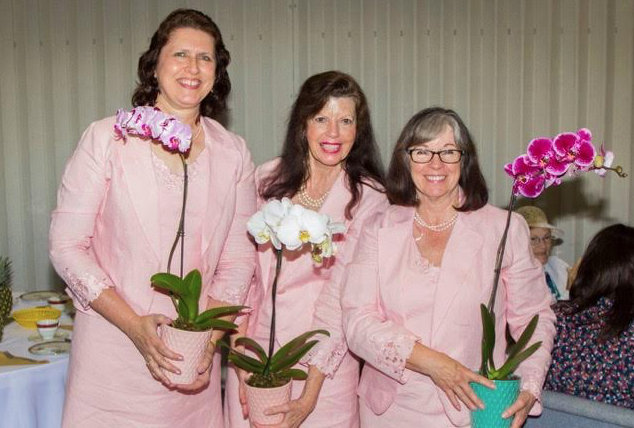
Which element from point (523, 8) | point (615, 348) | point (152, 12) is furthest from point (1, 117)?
point (615, 348)

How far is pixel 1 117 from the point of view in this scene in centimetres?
578

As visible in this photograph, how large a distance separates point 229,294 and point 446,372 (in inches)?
25.4

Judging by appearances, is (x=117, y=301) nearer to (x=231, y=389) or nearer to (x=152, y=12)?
(x=231, y=389)

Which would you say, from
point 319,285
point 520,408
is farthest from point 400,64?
point 520,408

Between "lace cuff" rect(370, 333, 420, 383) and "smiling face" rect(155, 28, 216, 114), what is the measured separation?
843mm

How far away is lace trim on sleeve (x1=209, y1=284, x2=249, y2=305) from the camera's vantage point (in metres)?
2.22

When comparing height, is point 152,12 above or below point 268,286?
above

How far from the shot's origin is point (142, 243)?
2088 mm

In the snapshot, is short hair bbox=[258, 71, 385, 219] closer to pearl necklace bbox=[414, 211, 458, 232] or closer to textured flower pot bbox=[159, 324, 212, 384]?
pearl necklace bbox=[414, 211, 458, 232]

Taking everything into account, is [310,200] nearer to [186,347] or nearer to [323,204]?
[323,204]

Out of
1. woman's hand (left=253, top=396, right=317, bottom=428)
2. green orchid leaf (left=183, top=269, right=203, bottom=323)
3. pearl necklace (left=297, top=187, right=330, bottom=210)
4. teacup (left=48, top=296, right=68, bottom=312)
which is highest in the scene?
pearl necklace (left=297, top=187, right=330, bottom=210)

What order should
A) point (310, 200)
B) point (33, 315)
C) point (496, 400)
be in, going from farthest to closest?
point (33, 315)
point (310, 200)
point (496, 400)

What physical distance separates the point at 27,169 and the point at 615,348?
4.55 meters

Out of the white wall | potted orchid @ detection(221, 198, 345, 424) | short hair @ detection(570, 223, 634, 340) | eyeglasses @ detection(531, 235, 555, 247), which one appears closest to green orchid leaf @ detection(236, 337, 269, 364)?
potted orchid @ detection(221, 198, 345, 424)
